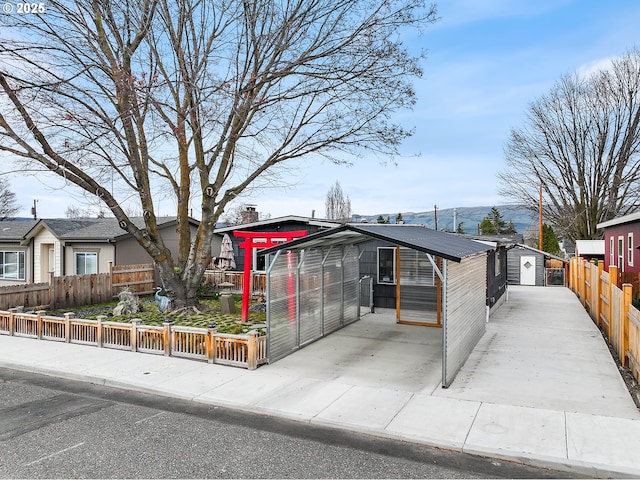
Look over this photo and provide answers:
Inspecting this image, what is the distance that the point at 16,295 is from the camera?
15.1 m

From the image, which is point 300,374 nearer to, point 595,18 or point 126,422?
point 126,422

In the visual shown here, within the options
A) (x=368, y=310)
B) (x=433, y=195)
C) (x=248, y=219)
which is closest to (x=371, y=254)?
(x=368, y=310)

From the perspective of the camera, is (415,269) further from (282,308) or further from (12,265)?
(12,265)

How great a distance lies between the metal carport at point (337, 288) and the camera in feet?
27.4

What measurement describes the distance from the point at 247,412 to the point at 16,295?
12.2m

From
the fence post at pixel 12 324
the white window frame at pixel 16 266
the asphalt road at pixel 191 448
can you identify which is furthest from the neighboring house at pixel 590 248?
the white window frame at pixel 16 266

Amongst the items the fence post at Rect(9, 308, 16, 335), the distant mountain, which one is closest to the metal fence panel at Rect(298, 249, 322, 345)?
the fence post at Rect(9, 308, 16, 335)

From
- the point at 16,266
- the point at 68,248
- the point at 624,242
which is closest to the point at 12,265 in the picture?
the point at 16,266

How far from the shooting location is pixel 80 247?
21.0m

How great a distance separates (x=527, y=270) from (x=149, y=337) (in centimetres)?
2498

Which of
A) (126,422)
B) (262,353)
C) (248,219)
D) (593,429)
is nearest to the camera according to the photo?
(593,429)

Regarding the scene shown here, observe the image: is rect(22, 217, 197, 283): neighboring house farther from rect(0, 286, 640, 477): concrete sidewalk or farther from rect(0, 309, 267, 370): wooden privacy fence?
rect(0, 286, 640, 477): concrete sidewalk

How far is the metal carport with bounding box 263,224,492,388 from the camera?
8.34m

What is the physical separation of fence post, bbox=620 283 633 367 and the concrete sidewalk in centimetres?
36
